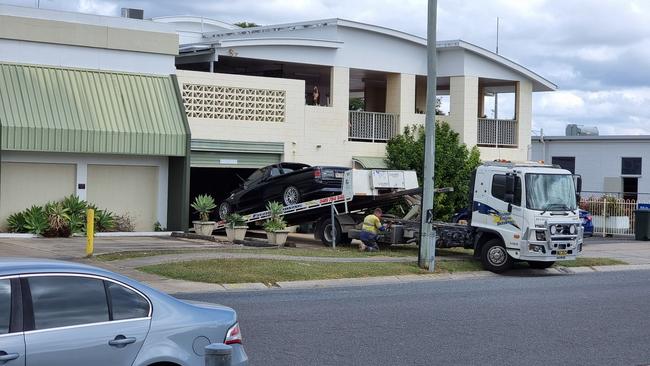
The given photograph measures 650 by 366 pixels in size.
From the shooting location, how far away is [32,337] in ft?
22.5

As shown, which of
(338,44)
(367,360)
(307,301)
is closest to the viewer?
(367,360)

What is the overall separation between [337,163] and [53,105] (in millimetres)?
10923

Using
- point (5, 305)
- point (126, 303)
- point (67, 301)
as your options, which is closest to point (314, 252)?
point (126, 303)

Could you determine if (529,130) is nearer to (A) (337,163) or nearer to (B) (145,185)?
(A) (337,163)

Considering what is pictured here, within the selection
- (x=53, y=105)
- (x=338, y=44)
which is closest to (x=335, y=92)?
(x=338, y=44)

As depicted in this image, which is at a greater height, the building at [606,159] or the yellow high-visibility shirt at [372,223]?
the building at [606,159]

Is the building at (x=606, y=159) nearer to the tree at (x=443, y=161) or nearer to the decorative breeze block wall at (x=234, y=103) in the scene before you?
the tree at (x=443, y=161)

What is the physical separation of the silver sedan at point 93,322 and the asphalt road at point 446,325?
3.16 m

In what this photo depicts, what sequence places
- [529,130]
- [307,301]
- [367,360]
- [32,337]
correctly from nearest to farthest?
1. [32,337]
2. [367,360]
3. [307,301]
4. [529,130]

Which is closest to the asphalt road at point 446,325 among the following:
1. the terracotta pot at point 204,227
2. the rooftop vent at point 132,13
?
the terracotta pot at point 204,227

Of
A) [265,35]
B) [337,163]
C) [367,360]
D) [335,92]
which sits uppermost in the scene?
[265,35]

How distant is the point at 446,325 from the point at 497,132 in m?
26.4

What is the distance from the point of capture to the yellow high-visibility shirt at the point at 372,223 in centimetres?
2541

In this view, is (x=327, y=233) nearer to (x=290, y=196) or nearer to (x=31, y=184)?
(x=290, y=196)
